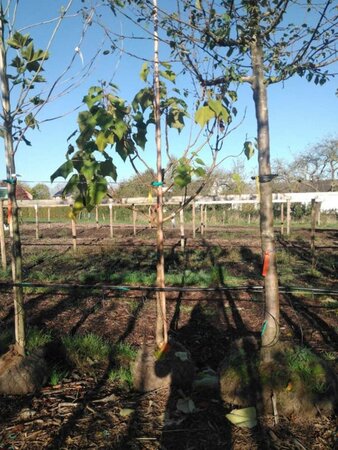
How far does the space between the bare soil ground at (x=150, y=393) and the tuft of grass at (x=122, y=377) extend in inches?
1.9

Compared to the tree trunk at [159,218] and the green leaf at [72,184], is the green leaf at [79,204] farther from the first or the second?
the tree trunk at [159,218]

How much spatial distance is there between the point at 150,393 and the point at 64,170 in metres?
1.76

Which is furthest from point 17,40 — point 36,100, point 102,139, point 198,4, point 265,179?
point 265,179

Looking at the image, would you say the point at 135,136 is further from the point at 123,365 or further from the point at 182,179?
the point at 123,365

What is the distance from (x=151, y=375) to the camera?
10.4 ft

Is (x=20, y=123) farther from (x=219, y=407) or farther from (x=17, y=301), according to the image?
(x=219, y=407)

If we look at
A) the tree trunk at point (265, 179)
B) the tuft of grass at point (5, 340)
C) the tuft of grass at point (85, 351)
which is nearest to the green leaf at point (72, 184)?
the tree trunk at point (265, 179)

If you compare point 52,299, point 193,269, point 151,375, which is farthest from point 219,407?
point 193,269

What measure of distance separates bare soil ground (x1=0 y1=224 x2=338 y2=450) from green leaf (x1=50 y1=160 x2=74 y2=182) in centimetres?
161

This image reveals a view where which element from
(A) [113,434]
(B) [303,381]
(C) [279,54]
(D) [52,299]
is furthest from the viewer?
(D) [52,299]

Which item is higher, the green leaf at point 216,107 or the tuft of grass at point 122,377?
the green leaf at point 216,107

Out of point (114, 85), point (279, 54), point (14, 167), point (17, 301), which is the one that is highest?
point (279, 54)

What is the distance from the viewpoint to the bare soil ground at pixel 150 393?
2.48m

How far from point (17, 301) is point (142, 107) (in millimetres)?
1865
